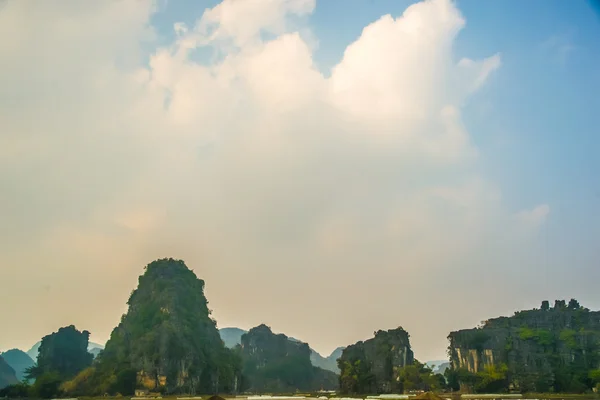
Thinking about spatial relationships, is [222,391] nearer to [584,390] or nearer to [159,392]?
[159,392]

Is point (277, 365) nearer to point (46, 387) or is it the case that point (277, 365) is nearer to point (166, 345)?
point (166, 345)

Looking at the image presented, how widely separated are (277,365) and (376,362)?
57576mm

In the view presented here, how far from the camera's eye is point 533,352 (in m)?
89.8

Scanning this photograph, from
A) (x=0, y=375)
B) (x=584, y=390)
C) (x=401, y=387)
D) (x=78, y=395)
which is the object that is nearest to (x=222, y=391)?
(x=78, y=395)

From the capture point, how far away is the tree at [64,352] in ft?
382

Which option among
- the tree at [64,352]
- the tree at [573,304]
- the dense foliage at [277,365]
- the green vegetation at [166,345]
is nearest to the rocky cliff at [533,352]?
the tree at [573,304]

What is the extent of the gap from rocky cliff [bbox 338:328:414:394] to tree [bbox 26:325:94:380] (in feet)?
184

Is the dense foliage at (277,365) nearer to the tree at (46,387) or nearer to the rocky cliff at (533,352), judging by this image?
the tree at (46,387)

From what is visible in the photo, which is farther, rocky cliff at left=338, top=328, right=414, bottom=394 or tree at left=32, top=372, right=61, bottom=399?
rocky cliff at left=338, top=328, right=414, bottom=394

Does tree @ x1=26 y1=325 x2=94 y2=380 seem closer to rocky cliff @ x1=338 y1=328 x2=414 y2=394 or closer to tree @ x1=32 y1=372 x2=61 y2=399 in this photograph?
tree @ x1=32 y1=372 x2=61 y2=399

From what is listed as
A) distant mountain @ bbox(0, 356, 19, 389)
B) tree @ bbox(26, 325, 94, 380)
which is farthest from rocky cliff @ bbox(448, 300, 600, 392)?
distant mountain @ bbox(0, 356, 19, 389)

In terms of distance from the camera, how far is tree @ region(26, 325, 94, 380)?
11638cm

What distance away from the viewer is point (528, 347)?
90.7 meters

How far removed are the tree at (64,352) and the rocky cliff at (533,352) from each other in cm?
7765
